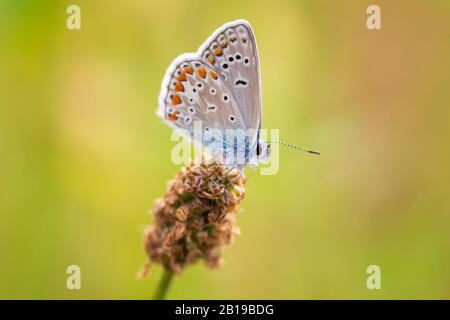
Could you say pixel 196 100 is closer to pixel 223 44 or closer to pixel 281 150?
pixel 223 44

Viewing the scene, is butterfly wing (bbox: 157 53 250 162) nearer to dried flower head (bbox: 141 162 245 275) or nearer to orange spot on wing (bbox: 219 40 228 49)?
orange spot on wing (bbox: 219 40 228 49)

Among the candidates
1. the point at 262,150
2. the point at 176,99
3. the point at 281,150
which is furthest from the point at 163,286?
the point at 281,150

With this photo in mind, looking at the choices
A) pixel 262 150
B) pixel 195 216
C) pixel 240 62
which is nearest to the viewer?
pixel 195 216

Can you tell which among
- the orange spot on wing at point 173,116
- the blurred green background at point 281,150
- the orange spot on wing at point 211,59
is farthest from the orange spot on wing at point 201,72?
the blurred green background at point 281,150

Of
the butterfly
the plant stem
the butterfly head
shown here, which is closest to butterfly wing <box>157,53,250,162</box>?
the butterfly

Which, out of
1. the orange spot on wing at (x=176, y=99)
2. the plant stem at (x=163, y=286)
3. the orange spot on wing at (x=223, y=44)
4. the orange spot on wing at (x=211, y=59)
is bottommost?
the plant stem at (x=163, y=286)

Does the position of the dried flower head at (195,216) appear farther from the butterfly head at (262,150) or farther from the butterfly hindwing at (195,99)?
the butterfly hindwing at (195,99)
